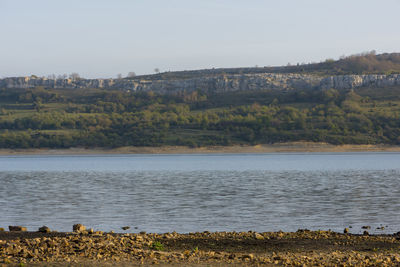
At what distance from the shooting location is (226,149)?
10888 cm

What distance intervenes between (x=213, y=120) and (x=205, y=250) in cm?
10407

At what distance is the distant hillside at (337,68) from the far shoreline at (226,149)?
50.5 metres

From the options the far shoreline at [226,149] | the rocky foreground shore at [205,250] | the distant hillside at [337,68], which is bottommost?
the far shoreline at [226,149]

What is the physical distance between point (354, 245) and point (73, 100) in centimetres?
13527

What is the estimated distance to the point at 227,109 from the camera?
5098 inches

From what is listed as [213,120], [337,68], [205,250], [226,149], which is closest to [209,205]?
[205,250]

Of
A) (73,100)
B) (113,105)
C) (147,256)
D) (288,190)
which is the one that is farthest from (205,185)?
(73,100)

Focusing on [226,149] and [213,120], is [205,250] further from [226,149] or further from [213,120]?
[213,120]

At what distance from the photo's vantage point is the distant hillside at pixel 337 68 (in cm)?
15762

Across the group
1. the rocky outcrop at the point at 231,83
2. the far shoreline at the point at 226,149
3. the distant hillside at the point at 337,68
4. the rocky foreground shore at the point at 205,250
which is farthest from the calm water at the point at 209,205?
the distant hillside at the point at 337,68

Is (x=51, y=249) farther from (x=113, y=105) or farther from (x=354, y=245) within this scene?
(x=113, y=105)

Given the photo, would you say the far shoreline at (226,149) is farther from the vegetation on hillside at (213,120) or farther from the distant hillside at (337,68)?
the distant hillside at (337,68)

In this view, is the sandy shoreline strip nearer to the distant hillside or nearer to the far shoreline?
the far shoreline

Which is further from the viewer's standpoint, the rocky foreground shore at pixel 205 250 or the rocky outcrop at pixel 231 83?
the rocky outcrop at pixel 231 83
